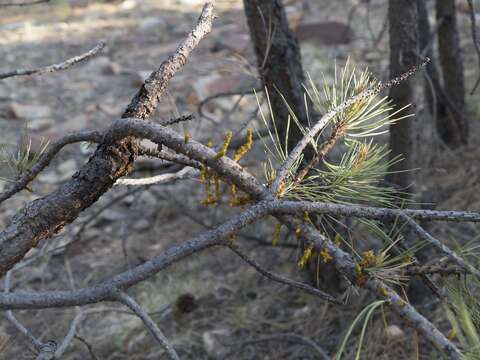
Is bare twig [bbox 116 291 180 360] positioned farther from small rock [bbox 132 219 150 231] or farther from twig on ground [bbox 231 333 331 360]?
small rock [bbox 132 219 150 231]

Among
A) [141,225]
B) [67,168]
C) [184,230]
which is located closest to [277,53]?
[184,230]

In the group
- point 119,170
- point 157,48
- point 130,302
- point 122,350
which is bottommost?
point 122,350

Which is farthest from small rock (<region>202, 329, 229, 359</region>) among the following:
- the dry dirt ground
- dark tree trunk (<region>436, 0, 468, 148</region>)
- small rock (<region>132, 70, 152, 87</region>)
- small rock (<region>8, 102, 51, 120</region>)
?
small rock (<region>132, 70, 152, 87</region>)

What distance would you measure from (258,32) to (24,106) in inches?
133

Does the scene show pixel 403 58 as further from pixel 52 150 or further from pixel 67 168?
pixel 67 168

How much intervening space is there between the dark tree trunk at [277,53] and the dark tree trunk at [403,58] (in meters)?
0.36

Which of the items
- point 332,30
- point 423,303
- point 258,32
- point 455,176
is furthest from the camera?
point 332,30

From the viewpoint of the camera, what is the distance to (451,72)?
10.8 feet

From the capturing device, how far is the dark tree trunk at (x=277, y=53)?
1.89 m

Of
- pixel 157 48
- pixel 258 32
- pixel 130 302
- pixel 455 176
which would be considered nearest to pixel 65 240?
pixel 258 32

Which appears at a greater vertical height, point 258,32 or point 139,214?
point 258,32

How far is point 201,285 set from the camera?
2674 mm

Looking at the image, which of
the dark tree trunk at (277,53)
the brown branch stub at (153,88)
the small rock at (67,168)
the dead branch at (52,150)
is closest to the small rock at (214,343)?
the dark tree trunk at (277,53)

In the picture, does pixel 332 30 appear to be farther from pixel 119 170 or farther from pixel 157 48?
pixel 119 170
